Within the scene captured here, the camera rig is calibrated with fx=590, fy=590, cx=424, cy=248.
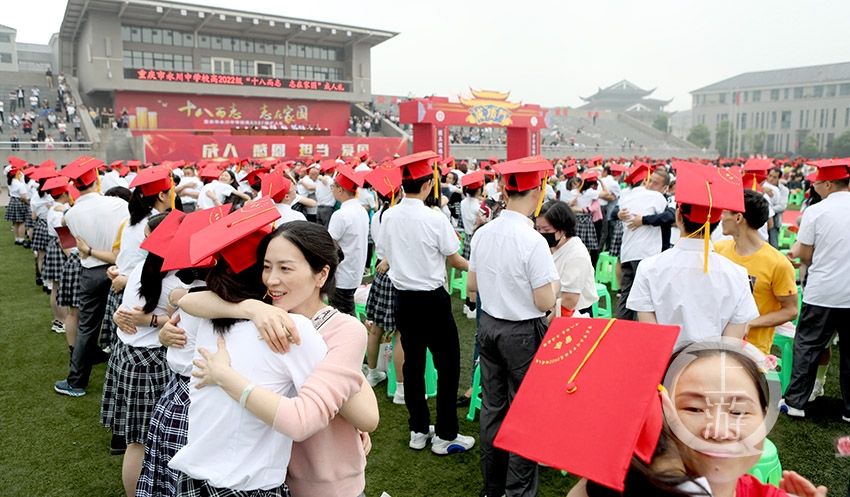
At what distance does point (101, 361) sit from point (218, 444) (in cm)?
449

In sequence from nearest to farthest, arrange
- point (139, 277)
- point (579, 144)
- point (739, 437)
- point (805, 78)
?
point (739, 437) → point (139, 277) → point (579, 144) → point (805, 78)

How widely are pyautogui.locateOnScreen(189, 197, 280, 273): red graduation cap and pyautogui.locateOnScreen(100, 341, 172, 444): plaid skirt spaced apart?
1351 mm

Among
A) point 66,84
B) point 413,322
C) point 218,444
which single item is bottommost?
point 413,322

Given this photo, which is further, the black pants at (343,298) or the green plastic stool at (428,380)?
the black pants at (343,298)

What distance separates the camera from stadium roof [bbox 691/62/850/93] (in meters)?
65.0

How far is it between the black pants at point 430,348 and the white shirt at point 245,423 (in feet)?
6.71

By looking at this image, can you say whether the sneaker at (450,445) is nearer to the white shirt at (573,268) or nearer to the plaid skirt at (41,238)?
the white shirt at (573,268)

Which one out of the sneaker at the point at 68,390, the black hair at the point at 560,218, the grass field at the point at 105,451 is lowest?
the grass field at the point at 105,451

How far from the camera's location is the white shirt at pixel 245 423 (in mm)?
1497

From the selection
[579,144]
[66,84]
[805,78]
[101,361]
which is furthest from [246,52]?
[805,78]

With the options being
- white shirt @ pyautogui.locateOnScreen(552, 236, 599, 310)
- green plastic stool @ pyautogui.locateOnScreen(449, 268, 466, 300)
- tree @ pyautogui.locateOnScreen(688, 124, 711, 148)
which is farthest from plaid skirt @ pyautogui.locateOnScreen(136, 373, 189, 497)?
tree @ pyautogui.locateOnScreen(688, 124, 711, 148)

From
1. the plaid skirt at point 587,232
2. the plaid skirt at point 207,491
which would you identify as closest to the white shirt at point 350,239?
the plaid skirt at point 207,491

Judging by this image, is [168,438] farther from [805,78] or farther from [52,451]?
[805,78]

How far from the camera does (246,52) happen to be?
1351 inches
